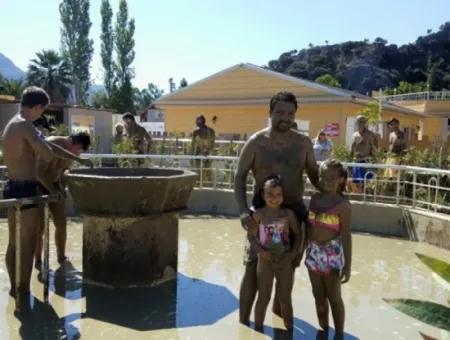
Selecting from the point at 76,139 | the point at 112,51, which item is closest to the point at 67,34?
the point at 112,51

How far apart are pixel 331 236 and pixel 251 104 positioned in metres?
16.5

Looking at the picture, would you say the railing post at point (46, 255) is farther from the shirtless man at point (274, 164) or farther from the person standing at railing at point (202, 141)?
the person standing at railing at point (202, 141)

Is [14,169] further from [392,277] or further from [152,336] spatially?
[392,277]

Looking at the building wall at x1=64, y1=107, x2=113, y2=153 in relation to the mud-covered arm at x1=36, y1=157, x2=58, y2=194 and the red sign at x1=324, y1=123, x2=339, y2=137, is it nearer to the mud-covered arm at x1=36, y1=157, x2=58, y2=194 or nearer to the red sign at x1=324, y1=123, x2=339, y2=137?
the red sign at x1=324, y1=123, x2=339, y2=137

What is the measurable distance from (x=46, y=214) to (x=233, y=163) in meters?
6.12

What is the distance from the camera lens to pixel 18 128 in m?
4.68

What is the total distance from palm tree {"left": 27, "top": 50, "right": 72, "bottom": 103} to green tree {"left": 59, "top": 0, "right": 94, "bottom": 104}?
1259mm

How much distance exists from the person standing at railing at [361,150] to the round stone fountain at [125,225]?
5.15 m

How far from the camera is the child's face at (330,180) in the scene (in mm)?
3945

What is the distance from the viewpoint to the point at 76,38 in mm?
49125

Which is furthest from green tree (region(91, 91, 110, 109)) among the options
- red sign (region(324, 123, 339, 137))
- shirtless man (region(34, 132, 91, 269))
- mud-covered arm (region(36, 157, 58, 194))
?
mud-covered arm (region(36, 157, 58, 194))

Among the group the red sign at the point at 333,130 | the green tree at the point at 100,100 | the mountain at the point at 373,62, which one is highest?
the mountain at the point at 373,62

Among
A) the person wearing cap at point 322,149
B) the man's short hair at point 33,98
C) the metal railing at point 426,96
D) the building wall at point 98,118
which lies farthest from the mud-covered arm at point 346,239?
the metal railing at point 426,96

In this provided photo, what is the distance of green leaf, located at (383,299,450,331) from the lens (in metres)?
1.34
